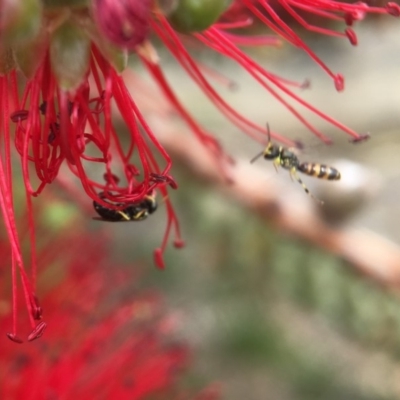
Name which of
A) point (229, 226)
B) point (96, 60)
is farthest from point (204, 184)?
point (96, 60)

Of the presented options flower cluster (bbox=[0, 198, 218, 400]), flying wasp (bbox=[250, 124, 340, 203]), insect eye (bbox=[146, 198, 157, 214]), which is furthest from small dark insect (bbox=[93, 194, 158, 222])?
flower cluster (bbox=[0, 198, 218, 400])

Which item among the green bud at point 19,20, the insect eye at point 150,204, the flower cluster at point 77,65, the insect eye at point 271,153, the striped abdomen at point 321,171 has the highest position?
the green bud at point 19,20

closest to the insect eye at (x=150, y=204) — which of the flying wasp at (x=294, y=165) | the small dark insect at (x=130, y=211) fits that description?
the small dark insect at (x=130, y=211)

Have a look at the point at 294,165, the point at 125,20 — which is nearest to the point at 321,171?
the point at 294,165

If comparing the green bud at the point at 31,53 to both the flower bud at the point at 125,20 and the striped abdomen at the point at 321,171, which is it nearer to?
the flower bud at the point at 125,20

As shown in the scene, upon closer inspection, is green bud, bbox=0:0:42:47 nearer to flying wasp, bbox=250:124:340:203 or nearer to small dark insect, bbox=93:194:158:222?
small dark insect, bbox=93:194:158:222

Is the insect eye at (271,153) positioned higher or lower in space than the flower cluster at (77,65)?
lower
